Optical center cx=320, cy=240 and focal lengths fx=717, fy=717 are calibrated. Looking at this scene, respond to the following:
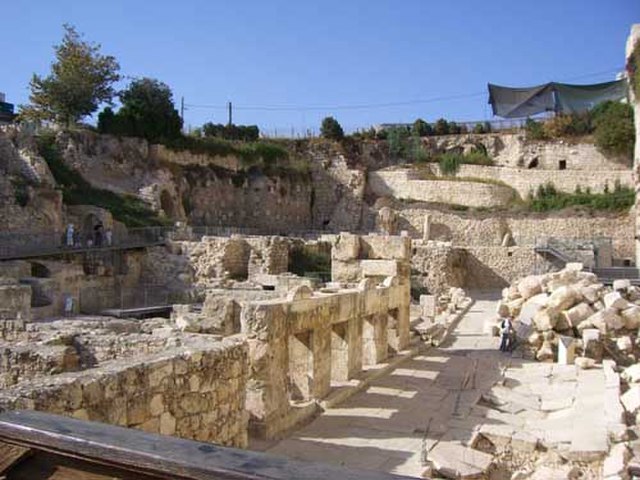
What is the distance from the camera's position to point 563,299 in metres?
19.2

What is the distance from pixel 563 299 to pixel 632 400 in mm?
7367

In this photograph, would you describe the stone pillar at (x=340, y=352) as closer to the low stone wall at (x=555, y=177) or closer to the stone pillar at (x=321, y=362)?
the stone pillar at (x=321, y=362)

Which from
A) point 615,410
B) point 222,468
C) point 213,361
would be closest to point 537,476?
point 615,410

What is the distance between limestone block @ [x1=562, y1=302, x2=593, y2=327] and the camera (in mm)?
18609

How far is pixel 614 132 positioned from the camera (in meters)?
42.9

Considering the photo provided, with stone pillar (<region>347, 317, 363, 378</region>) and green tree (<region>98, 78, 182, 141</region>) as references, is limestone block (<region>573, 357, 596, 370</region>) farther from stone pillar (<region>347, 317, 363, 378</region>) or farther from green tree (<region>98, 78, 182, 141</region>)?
green tree (<region>98, 78, 182, 141</region>)

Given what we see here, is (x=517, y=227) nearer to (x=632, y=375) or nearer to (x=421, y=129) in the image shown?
(x=421, y=129)

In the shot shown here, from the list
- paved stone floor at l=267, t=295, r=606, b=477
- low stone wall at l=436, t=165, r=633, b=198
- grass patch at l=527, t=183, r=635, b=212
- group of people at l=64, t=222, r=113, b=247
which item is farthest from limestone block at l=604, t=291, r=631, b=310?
low stone wall at l=436, t=165, r=633, b=198

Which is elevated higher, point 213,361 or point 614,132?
point 614,132

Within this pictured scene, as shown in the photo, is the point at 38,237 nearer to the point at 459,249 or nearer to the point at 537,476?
the point at 459,249

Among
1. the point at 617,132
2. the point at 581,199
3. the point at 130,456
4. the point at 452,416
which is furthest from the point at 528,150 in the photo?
the point at 130,456

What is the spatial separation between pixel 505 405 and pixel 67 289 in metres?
15.7

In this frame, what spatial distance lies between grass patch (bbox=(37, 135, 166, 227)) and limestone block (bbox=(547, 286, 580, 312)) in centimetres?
1878

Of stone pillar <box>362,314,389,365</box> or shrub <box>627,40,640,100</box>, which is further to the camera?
shrub <box>627,40,640,100</box>
